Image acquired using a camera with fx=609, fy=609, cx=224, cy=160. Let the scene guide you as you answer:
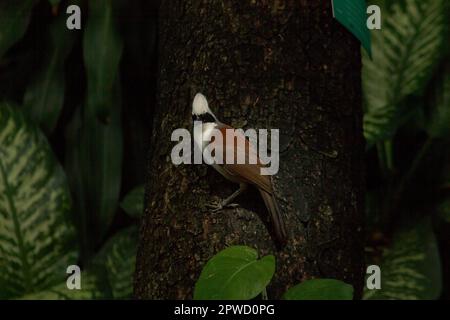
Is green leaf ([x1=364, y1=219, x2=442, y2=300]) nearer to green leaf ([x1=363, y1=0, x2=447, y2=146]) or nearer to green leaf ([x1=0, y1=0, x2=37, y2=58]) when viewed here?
green leaf ([x1=363, y1=0, x2=447, y2=146])

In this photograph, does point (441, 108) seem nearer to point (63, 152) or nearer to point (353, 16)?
point (353, 16)

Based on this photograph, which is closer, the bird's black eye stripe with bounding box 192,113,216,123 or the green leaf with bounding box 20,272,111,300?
the bird's black eye stripe with bounding box 192,113,216,123

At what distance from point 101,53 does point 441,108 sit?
2.16ft

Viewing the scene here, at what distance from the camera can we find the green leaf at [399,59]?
3.78 feet

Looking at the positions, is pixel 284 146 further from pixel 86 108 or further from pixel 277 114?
pixel 86 108

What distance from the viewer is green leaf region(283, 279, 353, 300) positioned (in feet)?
2.26

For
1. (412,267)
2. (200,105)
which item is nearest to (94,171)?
(200,105)

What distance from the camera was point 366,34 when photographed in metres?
0.83

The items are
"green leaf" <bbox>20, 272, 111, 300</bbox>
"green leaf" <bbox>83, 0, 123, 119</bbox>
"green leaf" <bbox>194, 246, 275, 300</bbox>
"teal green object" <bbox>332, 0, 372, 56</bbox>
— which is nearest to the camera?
"green leaf" <bbox>194, 246, 275, 300</bbox>

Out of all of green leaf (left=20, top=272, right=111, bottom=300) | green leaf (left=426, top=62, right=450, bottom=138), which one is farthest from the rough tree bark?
green leaf (left=426, top=62, right=450, bottom=138)

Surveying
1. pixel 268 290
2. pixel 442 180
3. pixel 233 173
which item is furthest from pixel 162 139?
pixel 442 180

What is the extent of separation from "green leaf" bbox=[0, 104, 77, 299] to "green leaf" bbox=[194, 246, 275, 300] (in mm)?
468

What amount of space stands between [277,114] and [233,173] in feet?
0.30

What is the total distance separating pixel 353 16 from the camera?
0.80 m
